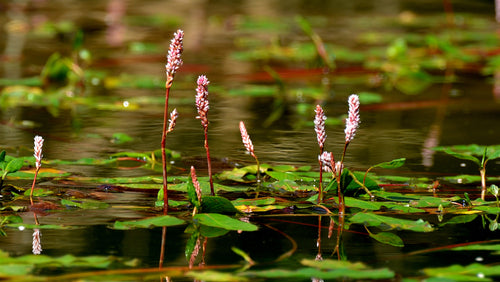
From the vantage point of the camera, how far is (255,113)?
4000 mm

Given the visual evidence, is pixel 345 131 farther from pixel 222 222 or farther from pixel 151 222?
pixel 151 222

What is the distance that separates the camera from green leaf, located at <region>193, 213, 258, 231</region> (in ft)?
6.23

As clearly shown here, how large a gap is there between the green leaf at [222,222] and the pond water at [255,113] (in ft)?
0.10

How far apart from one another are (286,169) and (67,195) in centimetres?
62

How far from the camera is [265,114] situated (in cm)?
398

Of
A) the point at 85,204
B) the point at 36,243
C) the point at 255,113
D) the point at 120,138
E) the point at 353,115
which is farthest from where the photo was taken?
the point at 255,113

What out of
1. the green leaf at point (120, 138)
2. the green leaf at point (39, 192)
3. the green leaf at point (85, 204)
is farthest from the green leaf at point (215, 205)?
the green leaf at point (120, 138)

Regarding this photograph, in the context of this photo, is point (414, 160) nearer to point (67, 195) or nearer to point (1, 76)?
point (67, 195)

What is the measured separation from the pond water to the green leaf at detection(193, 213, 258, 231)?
31 millimetres

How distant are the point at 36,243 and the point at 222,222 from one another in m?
0.39

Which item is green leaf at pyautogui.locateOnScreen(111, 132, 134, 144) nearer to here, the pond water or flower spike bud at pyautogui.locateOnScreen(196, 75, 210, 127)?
the pond water

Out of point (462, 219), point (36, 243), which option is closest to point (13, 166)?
point (36, 243)

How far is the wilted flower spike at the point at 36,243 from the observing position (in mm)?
1758

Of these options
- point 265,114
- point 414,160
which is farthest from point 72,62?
point 414,160
